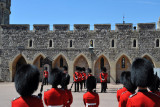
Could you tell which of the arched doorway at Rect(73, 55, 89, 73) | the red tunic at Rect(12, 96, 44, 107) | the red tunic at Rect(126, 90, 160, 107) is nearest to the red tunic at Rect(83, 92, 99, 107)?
the red tunic at Rect(12, 96, 44, 107)

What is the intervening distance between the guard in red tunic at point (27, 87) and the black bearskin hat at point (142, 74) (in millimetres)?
1448

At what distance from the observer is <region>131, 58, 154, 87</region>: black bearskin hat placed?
110 inches

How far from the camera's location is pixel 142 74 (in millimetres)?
2865

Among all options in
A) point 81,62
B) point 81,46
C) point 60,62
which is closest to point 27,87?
point 81,46

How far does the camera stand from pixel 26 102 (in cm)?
280

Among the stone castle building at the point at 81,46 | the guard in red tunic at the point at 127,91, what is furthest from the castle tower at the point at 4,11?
the guard in red tunic at the point at 127,91

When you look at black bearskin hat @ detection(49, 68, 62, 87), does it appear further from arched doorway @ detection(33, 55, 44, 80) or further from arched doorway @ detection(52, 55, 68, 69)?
arched doorway @ detection(33, 55, 44, 80)

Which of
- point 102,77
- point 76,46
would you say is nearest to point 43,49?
point 76,46

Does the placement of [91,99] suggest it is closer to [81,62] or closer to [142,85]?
[142,85]

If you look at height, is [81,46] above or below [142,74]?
above

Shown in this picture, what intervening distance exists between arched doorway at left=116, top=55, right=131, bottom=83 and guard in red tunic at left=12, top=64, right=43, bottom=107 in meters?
17.0

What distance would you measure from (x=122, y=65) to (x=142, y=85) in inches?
681

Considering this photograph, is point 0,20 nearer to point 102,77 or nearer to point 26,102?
point 102,77

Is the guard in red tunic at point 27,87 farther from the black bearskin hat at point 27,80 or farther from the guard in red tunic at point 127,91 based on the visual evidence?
the guard in red tunic at point 127,91
